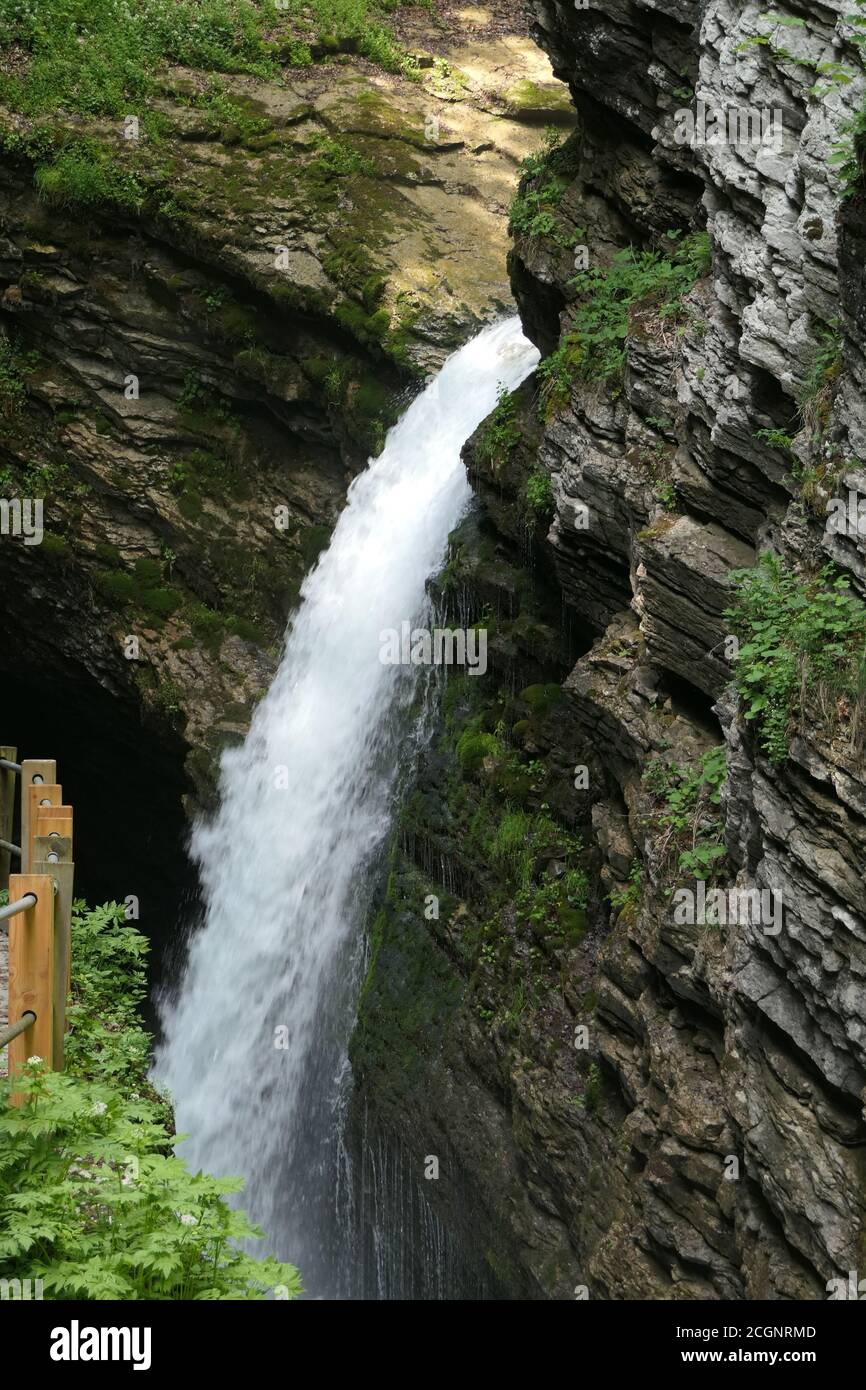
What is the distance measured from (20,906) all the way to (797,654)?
12.9 feet

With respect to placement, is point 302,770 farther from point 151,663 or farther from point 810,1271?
point 810,1271

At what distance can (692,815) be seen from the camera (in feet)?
28.9

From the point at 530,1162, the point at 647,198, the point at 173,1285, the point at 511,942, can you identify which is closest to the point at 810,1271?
the point at 173,1285

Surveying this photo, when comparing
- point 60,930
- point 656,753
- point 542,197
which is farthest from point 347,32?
point 60,930

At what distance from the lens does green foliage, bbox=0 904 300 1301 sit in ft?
15.3

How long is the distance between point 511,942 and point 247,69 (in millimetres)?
14010

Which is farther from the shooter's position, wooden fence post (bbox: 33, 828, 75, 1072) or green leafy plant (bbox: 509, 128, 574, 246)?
green leafy plant (bbox: 509, 128, 574, 246)

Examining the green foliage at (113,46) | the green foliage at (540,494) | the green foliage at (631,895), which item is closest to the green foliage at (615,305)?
the green foliage at (540,494)

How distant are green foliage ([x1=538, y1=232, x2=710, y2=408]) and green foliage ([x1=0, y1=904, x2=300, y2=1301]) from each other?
7081mm

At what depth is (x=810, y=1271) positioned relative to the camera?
6.79m

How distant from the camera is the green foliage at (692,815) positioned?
8.42 meters

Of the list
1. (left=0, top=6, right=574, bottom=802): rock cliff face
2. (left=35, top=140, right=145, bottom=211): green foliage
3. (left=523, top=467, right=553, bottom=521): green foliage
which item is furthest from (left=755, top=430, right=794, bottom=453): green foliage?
(left=35, top=140, right=145, bottom=211): green foliage

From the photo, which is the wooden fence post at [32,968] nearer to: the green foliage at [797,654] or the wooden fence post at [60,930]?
the wooden fence post at [60,930]

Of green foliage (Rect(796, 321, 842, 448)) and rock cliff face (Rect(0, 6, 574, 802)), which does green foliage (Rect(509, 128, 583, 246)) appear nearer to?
rock cliff face (Rect(0, 6, 574, 802))
